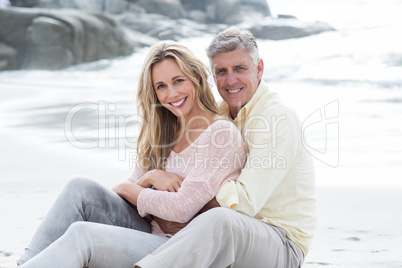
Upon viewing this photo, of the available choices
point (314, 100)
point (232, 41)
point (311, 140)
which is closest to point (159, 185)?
point (232, 41)

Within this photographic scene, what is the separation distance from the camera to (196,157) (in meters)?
2.27

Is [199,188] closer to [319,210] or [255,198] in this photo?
[255,198]

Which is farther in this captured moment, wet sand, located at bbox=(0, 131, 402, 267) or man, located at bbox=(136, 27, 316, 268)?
wet sand, located at bbox=(0, 131, 402, 267)

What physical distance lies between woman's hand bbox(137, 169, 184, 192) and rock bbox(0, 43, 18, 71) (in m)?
19.0

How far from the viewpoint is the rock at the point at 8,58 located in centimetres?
2000

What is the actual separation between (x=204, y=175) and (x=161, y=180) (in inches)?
10.7

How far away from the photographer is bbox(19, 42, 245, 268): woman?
2.04 m

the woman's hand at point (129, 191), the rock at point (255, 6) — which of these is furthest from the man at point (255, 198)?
the rock at point (255, 6)

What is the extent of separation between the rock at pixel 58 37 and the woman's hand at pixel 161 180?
17922 mm

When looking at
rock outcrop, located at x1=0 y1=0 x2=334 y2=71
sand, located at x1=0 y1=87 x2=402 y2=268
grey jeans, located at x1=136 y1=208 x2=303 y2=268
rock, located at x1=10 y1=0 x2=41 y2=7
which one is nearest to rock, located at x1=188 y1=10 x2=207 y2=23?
rock outcrop, located at x1=0 y1=0 x2=334 y2=71

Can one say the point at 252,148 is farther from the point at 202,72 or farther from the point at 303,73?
the point at 303,73

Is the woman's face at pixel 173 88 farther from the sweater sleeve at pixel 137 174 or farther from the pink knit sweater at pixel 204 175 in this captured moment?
the sweater sleeve at pixel 137 174

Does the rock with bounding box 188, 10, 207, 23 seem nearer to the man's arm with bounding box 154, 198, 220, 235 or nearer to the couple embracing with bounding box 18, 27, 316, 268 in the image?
the couple embracing with bounding box 18, 27, 316, 268

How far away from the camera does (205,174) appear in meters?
2.15
